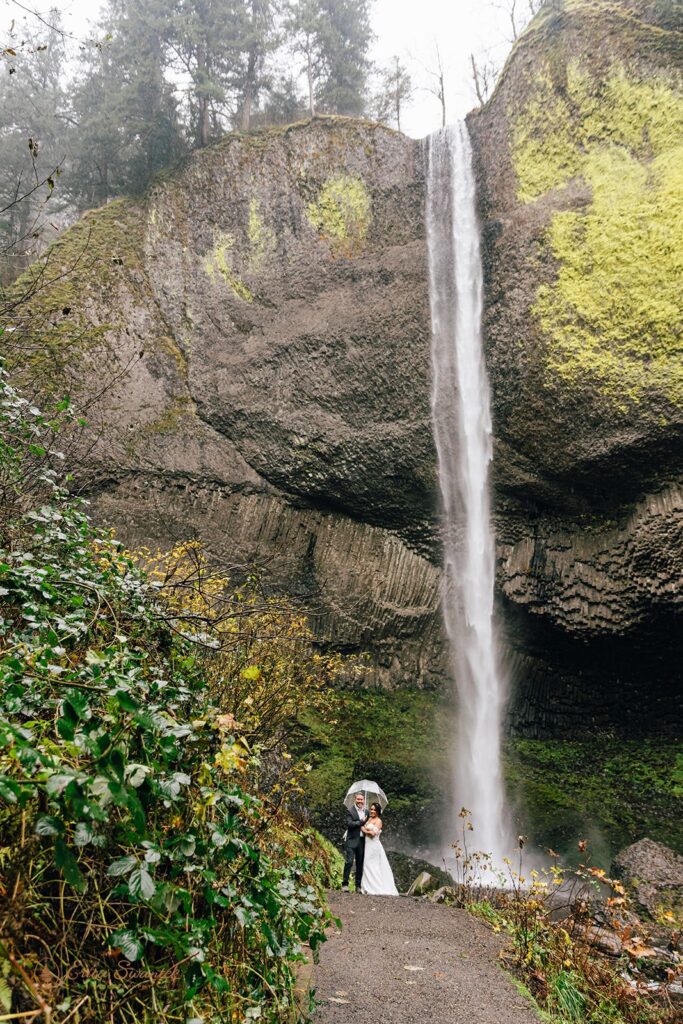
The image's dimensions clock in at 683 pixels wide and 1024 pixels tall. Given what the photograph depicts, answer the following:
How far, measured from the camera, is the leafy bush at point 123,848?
2.17 metres

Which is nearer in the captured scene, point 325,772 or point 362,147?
point 325,772

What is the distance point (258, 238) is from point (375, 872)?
13.2 metres

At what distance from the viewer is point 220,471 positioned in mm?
14242

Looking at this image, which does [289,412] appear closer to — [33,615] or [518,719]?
[518,719]

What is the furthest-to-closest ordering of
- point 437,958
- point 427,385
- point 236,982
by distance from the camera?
point 427,385 < point 437,958 < point 236,982

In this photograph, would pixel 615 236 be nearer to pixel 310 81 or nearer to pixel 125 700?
pixel 125 700

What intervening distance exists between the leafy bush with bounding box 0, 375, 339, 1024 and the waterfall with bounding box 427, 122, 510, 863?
1027 centimetres

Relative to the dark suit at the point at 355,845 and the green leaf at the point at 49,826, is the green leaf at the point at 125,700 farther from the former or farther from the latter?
the dark suit at the point at 355,845

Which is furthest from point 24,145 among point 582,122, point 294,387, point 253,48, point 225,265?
point 582,122

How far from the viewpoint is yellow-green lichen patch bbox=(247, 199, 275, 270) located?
1555 cm

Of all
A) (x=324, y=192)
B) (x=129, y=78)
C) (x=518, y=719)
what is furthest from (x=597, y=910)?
(x=129, y=78)

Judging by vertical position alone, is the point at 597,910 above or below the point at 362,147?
below

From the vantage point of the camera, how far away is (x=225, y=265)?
15.7 metres

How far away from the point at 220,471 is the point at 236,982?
11766 mm
